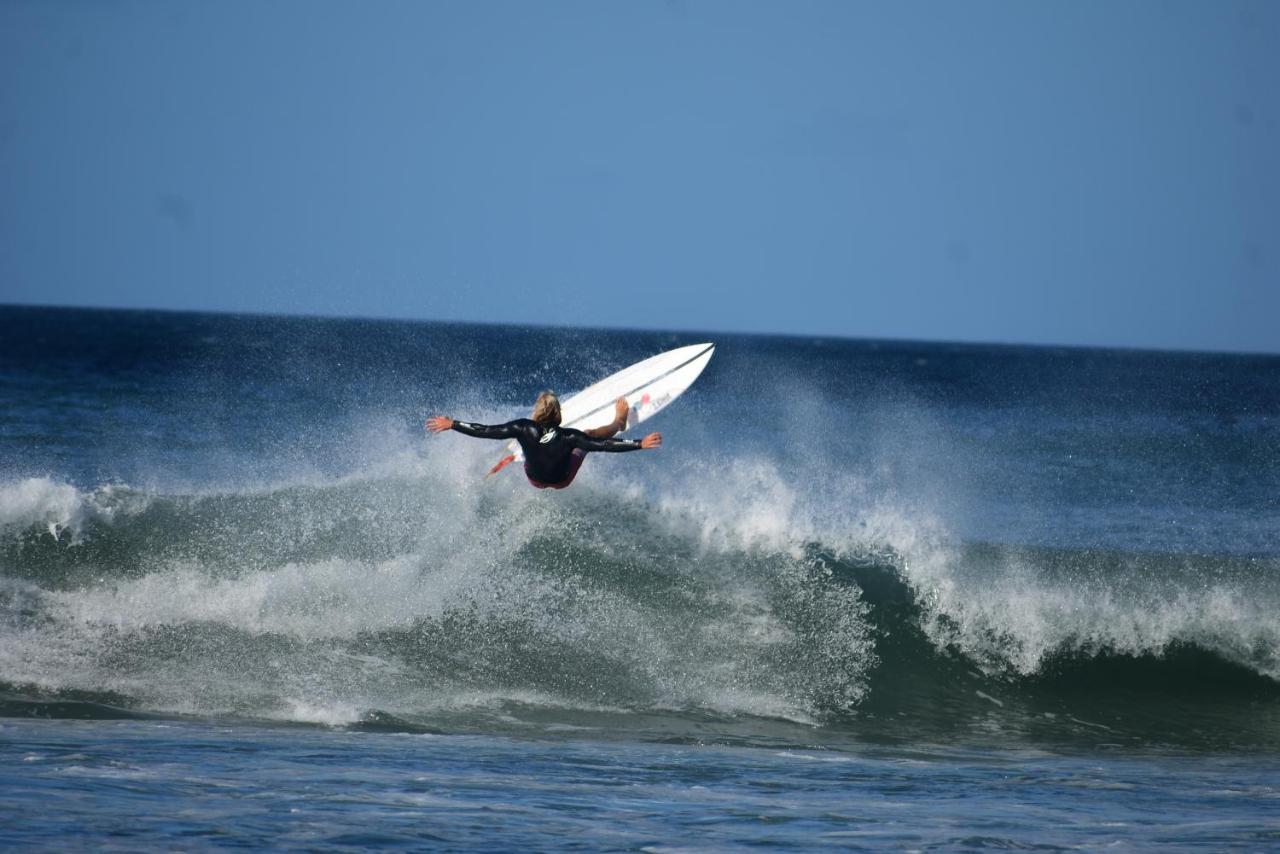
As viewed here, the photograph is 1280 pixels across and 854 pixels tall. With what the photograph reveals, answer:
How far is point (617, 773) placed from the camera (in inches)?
304

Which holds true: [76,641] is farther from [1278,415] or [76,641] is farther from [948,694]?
[1278,415]

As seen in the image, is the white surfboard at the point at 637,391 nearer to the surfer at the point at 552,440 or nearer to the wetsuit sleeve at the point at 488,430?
the surfer at the point at 552,440

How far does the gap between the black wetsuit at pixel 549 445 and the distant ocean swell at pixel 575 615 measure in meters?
1.62

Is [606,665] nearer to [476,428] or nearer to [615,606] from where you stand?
[615,606]

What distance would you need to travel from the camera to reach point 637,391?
12875mm

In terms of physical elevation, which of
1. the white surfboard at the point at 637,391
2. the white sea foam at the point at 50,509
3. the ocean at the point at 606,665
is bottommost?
the ocean at the point at 606,665

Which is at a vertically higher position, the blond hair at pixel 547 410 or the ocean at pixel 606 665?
the blond hair at pixel 547 410

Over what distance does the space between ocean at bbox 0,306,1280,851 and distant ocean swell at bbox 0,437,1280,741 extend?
4 centimetres

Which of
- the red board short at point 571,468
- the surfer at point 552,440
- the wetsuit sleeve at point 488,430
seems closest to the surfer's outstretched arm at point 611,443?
the surfer at point 552,440

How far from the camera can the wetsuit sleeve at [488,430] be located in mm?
9148

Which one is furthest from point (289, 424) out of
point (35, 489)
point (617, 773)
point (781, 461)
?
point (617, 773)

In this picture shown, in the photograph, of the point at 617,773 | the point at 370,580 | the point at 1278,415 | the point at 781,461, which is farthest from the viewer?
the point at 1278,415

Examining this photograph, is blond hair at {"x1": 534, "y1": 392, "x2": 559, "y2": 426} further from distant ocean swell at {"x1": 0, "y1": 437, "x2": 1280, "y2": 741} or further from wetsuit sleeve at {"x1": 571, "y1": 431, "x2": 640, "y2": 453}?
distant ocean swell at {"x1": 0, "y1": 437, "x2": 1280, "y2": 741}

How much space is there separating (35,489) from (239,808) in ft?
26.0
